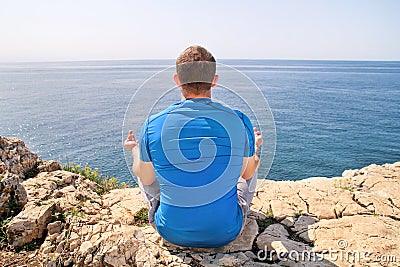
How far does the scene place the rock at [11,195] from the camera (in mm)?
4730

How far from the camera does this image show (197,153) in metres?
3.10

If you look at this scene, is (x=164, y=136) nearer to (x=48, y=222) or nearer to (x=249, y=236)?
(x=249, y=236)

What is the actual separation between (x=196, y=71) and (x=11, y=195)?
3.59 metres

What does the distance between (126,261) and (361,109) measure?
133 feet

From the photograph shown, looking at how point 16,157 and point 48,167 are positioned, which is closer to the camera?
point 16,157

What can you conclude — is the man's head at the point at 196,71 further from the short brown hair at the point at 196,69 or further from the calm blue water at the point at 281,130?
the calm blue water at the point at 281,130

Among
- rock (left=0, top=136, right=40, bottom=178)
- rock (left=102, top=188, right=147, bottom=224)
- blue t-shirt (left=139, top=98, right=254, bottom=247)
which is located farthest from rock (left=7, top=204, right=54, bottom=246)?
blue t-shirt (left=139, top=98, right=254, bottom=247)

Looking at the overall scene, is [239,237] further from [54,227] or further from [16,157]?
[16,157]

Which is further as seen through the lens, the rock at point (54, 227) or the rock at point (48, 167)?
the rock at point (48, 167)

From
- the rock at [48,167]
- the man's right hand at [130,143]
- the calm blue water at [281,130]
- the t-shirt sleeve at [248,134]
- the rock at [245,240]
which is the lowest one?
the calm blue water at [281,130]

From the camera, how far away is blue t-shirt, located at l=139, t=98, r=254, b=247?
3.10 meters

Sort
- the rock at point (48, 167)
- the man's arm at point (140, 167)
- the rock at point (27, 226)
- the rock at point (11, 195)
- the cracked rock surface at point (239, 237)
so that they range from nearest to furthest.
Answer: the man's arm at point (140, 167), the cracked rock surface at point (239, 237), the rock at point (27, 226), the rock at point (11, 195), the rock at point (48, 167)

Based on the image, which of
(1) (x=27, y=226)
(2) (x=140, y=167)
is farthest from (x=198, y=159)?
(1) (x=27, y=226)

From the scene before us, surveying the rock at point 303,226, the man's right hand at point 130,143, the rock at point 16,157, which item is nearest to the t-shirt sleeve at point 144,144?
the man's right hand at point 130,143
